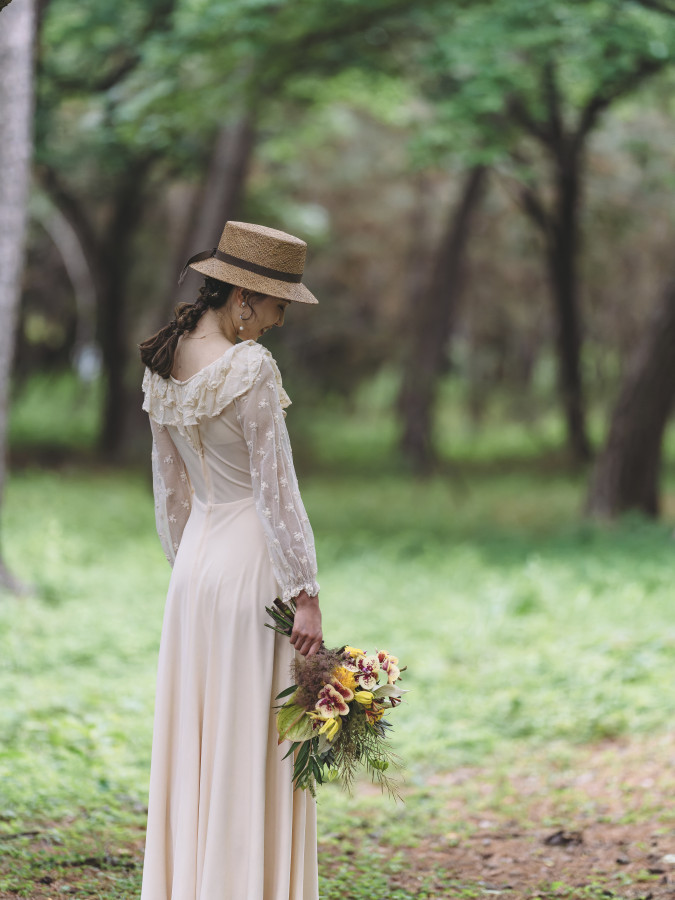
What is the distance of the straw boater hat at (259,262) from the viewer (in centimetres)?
340

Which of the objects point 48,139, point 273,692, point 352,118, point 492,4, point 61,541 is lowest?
point 273,692

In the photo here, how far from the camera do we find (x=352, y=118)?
2334 cm

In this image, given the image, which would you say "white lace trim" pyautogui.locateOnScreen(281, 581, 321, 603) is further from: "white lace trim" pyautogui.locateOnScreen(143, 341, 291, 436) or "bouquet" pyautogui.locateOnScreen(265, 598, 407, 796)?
"white lace trim" pyautogui.locateOnScreen(143, 341, 291, 436)

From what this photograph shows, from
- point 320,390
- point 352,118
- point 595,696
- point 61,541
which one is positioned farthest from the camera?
point 320,390

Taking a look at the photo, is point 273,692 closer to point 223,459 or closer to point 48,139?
point 223,459

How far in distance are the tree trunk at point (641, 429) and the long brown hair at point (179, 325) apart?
9943 millimetres

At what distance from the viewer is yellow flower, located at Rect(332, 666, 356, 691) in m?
3.33

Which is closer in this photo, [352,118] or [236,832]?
[236,832]

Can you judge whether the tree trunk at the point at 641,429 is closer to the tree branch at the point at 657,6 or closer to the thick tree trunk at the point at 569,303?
the tree branch at the point at 657,6

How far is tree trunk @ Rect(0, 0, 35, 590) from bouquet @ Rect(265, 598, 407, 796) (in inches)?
233

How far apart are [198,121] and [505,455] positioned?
12198 millimetres

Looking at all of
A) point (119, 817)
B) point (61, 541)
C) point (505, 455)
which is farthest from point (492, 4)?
point (505, 455)

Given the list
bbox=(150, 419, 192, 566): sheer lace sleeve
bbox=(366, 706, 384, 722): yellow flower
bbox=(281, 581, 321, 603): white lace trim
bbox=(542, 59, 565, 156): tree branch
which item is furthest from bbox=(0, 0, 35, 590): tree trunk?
bbox=(542, 59, 565, 156): tree branch

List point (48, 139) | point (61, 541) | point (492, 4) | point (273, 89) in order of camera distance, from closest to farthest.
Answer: point (61, 541)
point (492, 4)
point (273, 89)
point (48, 139)
